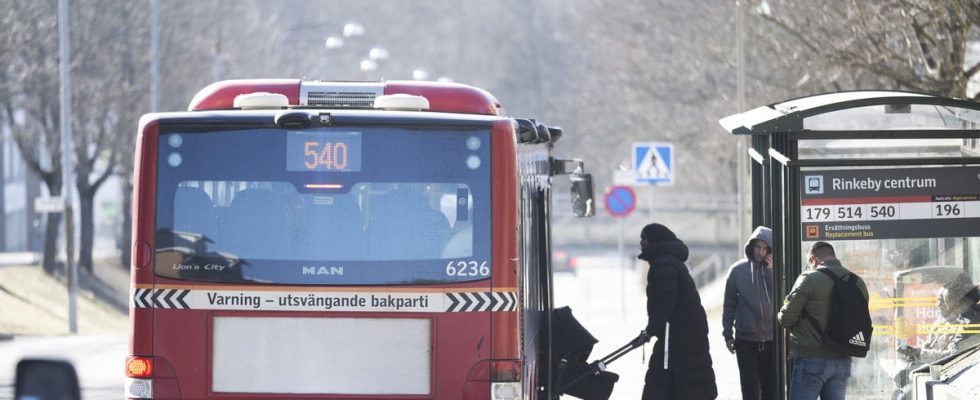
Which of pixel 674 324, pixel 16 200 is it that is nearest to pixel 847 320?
pixel 674 324

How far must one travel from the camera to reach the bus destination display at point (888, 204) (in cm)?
1129

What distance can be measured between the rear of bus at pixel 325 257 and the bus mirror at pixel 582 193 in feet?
15.6

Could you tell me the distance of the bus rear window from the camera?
357 inches

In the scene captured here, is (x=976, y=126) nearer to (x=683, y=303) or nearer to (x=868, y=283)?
(x=868, y=283)

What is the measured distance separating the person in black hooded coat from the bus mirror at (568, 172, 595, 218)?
241 centimetres

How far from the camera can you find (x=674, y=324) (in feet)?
37.8

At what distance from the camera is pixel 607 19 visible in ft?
167

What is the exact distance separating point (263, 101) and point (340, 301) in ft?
4.50

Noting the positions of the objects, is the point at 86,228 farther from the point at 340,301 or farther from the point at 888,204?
the point at 340,301

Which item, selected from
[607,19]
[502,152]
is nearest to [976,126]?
[502,152]

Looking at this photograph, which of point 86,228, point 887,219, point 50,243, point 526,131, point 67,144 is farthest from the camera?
point 86,228

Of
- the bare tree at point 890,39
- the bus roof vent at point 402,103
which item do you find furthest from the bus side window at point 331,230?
the bare tree at point 890,39

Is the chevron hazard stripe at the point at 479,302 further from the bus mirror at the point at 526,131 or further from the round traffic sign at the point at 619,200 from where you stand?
the round traffic sign at the point at 619,200

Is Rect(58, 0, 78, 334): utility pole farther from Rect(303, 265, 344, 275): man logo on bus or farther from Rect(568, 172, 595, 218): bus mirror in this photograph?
Rect(303, 265, 344, 275): man logo on bus
